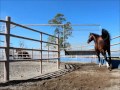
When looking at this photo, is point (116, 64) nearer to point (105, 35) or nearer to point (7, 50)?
point (105, 35)

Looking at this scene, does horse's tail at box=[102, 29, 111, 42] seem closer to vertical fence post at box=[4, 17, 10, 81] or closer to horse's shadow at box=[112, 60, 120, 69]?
horse's shadow at box=[112, 60, 120, 69]

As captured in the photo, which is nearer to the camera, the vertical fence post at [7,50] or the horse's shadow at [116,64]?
the vertical fence post at [7,50]

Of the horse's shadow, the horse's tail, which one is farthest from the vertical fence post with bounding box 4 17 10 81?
the horse's shadow

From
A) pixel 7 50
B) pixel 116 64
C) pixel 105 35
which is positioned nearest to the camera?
pixel 7 50

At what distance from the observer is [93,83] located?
507 cm

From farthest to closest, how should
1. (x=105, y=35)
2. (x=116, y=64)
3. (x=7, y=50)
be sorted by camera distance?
(x=116, y=64)
(x=105, y=35)
(x=7, y=50)

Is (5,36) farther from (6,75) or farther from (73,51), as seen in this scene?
(73,51)

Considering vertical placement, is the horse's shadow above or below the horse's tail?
below

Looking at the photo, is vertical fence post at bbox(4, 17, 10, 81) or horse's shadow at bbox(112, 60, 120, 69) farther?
horse's shadow at bbox(112, 60, 120, 69)

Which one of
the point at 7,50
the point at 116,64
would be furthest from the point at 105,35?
the point at 7,50

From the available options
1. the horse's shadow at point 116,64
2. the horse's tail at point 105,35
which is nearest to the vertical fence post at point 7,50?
the horse's tail at point 105,35

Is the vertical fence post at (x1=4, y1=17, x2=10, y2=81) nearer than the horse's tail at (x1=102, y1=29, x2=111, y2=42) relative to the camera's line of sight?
Yes

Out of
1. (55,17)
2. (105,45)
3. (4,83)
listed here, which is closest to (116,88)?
(4,83)

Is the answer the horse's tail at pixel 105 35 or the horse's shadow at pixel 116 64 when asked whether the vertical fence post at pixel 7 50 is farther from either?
the horse's shadow at pixel 116 64
